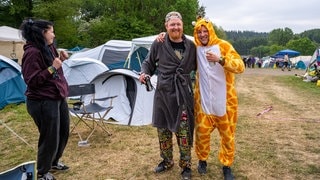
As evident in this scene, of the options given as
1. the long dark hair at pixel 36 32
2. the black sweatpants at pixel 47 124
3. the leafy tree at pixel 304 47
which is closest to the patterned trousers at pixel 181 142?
the black sweatpants at pixel 47 124

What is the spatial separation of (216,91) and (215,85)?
6 cm

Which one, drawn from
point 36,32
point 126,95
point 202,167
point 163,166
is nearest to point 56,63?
point 36,32

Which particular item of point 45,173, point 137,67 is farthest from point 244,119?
point 137,67

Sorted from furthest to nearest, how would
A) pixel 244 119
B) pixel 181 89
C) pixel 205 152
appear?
pixel 244 119
pixel 205 152
pixel 181 89

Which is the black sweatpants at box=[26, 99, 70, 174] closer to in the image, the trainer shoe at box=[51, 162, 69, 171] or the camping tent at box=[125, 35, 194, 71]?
the trainer shoe at box=[51, 162, 69, 171]

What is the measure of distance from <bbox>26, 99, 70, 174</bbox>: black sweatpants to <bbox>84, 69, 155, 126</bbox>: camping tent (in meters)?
2.92

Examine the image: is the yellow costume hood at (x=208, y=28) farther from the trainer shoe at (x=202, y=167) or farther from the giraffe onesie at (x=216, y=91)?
the trainer shoe at (x=202, y=167)

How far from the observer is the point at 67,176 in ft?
13.0

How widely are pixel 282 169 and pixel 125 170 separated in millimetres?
1948

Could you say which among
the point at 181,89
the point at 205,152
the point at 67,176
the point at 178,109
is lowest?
the point at 67,176

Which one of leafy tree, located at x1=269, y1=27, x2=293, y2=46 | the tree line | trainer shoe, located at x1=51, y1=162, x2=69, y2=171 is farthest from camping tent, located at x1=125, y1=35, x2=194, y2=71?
leafy tree, located at x1=269, y1=27, x2=293, y2=46

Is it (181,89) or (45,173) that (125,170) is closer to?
(45,173)

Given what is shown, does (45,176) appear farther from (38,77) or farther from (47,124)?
(38,77)

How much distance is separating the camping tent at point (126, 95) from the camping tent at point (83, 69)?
1784mm
